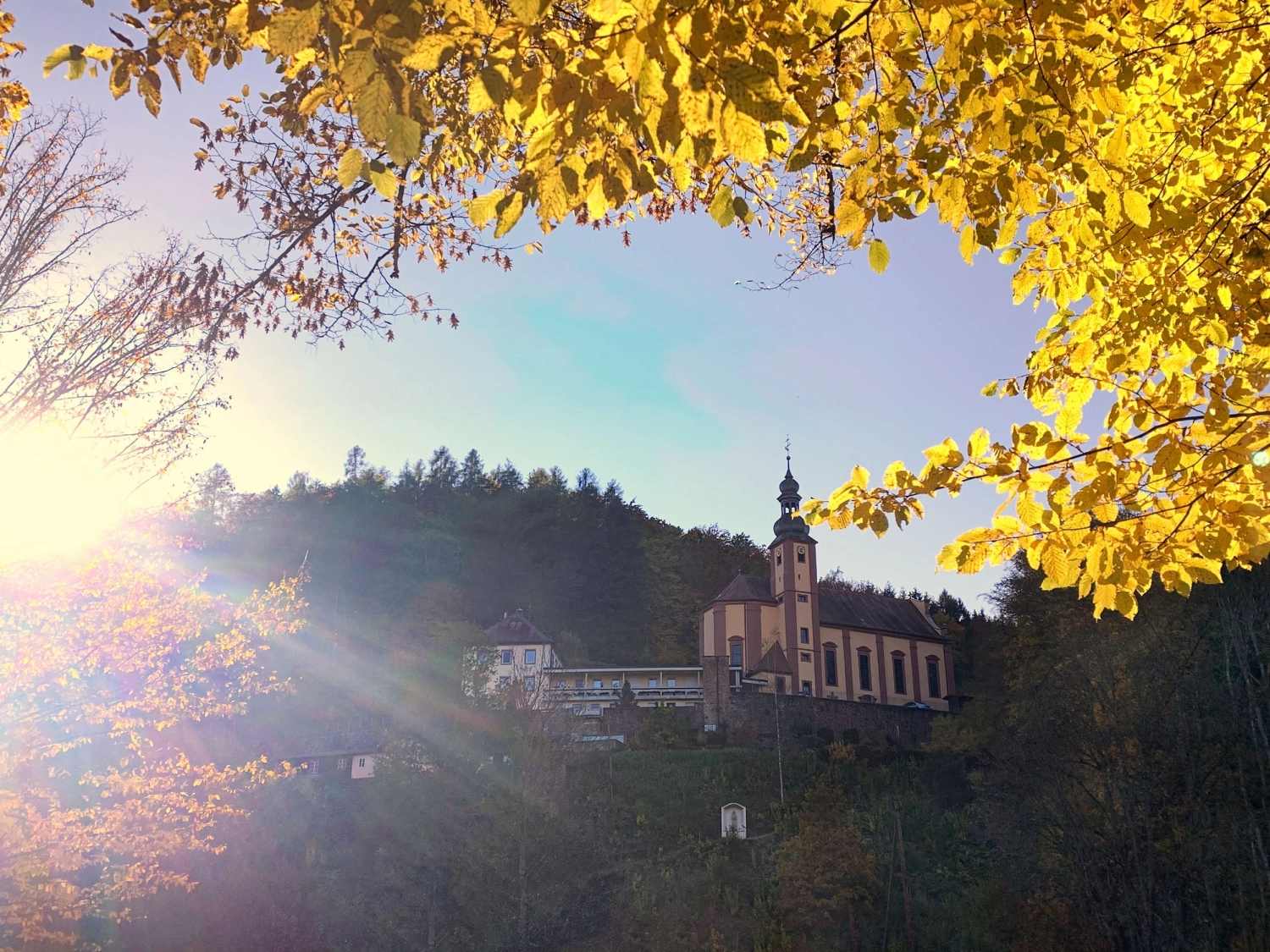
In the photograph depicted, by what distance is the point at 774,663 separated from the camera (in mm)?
42500

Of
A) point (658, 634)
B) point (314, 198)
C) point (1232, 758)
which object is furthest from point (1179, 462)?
point (658, 634)

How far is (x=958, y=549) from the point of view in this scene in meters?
3.65

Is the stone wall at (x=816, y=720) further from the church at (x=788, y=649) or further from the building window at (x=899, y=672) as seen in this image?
the building window at (x=899, y=672)

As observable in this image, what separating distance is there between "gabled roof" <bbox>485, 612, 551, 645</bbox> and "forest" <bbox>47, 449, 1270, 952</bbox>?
8603mm

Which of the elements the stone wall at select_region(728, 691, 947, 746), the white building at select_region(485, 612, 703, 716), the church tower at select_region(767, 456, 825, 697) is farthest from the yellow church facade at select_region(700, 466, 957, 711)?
the stone wall at select_region(728, 691, 947, 746)

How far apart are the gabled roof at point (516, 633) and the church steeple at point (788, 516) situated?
47.4ft

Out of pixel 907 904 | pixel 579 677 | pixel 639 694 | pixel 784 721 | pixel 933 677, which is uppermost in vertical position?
pixel 933 677

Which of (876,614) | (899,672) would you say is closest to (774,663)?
(899,672)

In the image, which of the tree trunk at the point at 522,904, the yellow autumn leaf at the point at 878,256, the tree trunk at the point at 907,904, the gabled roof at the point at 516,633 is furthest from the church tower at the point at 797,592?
the yellow autumn leaf at the point at 878,256

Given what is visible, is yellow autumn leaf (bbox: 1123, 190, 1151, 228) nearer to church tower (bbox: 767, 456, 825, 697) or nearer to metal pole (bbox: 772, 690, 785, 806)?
metal pole (bbox: 772, 690, 785, 806)

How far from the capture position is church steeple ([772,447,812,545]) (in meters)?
46.9

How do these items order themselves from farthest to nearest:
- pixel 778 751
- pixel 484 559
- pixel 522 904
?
1. pixel 484 559
2. pixel 778 751
3. pixel 522 904

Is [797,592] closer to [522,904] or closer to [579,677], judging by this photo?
[579,677]

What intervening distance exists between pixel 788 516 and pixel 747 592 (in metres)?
4.66
